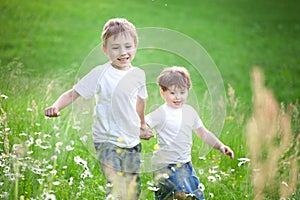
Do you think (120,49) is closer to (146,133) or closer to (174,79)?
(174,79)

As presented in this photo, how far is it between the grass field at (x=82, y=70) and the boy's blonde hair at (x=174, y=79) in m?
0.22

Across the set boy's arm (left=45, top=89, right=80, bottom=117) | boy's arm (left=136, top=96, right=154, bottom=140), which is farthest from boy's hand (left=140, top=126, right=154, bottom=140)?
boy's arm (left=45, top=89, right=80, bottom=117)

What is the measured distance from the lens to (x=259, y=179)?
330cm

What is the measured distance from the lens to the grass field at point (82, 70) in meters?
3.83

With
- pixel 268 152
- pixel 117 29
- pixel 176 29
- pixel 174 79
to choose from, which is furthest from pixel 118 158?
pixel 176 29

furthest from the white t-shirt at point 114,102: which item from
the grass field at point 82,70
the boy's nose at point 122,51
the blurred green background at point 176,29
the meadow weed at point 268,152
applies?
the blurred green background at point 176,29

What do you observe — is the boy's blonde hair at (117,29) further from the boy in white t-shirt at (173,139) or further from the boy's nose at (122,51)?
the boy in white t-shirt at (173,139)

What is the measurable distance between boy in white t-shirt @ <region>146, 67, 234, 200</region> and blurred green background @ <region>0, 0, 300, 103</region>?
460 cm

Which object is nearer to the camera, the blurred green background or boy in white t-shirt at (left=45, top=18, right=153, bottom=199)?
boy in white t-shirt at (left=45, top=18, right=153, bottom=199)

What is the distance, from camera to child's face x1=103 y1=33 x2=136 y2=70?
3.52m

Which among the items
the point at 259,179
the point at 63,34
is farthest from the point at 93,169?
the point at 63,34

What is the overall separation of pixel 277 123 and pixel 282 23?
11834 millimetres

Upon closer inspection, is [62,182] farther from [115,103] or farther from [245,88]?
[245,88]

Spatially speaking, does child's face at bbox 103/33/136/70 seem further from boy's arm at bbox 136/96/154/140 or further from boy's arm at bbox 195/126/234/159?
boy's arm at bbox 195/126/234/159
